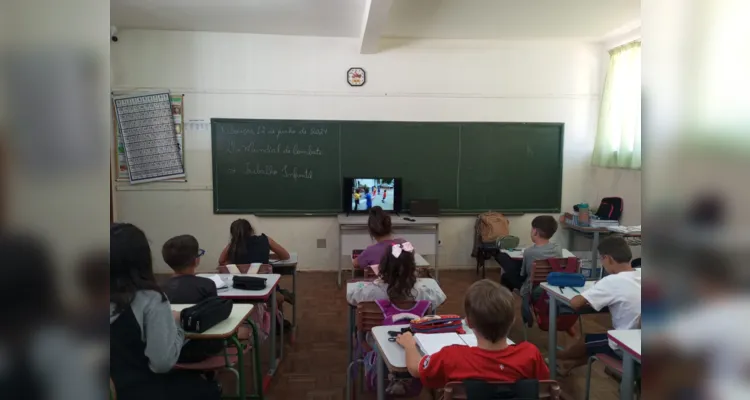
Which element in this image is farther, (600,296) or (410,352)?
(600,296)

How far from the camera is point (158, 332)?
5.57 ft

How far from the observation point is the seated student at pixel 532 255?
3.49 m

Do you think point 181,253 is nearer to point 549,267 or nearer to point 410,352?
point 410,352

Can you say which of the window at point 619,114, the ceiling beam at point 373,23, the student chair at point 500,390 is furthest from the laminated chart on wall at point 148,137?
the window at point 619,114

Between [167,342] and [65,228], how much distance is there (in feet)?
5.23

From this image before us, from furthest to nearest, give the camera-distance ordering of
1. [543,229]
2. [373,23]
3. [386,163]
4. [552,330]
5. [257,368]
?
1. [386,163]
2. [373,23]
3. [543,229]
4. [552,330]
5. [257,368]

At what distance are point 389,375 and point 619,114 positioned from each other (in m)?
4.84

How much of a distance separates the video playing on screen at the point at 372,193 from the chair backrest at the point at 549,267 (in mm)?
2669

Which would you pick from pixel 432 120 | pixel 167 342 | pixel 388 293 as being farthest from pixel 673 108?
pixel 432 120

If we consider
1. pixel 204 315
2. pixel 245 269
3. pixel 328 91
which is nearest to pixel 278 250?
pixel 245 269

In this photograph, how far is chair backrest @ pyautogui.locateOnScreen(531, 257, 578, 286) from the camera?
3.27 meters

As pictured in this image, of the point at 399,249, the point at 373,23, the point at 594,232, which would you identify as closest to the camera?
the point at 399,249

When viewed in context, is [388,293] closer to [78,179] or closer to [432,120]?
[78,179]

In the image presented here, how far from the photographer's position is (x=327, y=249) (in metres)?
5.90
